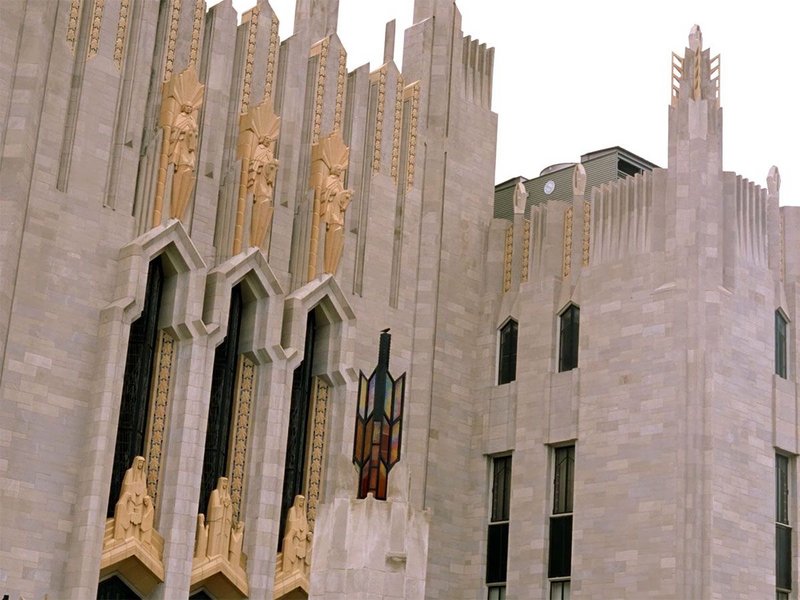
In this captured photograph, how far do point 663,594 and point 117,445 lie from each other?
11.8 m

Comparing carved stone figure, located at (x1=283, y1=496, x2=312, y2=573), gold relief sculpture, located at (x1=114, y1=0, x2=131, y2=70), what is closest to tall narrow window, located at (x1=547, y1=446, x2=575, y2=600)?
carved stone figure, located at (x1=283, y1=496, x2=312, y2=573)

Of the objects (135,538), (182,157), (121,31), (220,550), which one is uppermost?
(121,31)

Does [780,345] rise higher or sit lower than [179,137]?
lower

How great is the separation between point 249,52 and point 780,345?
559 inches

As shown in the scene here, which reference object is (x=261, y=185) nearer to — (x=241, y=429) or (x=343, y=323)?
(x=343, y=323)

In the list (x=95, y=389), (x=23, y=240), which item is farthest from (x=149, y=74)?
(x=95, y=389)

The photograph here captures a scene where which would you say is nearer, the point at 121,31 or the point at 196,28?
the point at 121,31

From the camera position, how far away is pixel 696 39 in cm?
3359

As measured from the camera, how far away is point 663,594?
1178 inches

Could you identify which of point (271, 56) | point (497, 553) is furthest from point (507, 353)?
point (271, 56)

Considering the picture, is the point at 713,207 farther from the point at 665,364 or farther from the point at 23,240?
the point at 23,240

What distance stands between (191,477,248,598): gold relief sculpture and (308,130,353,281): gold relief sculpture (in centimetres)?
589

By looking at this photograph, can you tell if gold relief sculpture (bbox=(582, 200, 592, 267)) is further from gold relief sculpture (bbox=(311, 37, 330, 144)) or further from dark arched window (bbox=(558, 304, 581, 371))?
gold relief sculpture (bbox=(311, 37, 330, 144))

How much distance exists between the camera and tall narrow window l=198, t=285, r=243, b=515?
2942 cm
